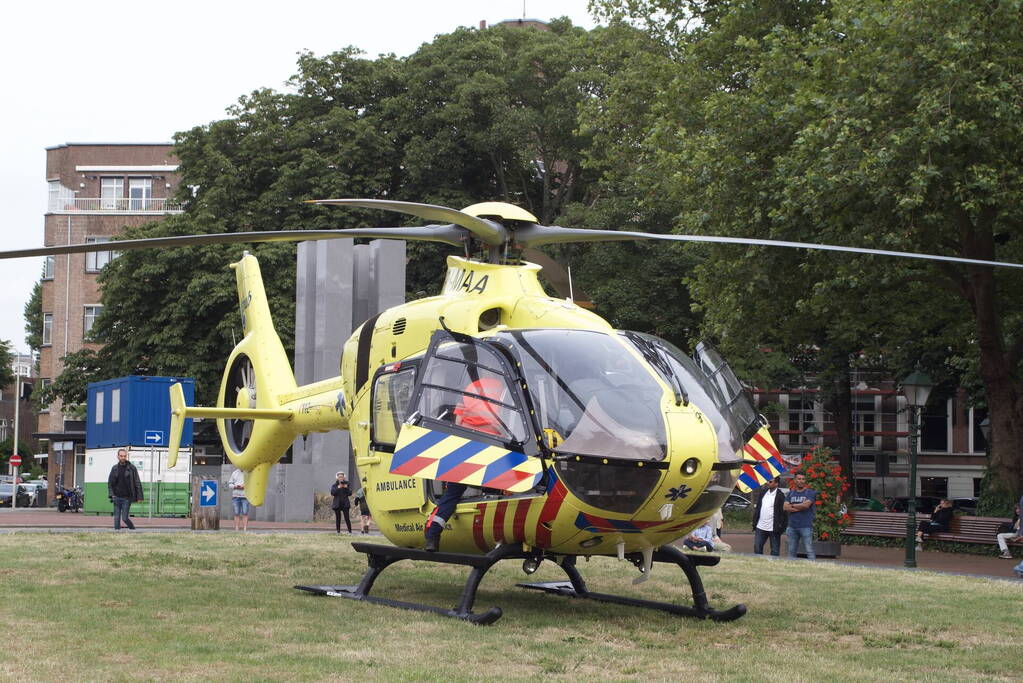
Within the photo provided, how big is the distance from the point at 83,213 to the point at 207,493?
39.2 metres

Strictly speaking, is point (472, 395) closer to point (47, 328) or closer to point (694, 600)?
point (694, 600)

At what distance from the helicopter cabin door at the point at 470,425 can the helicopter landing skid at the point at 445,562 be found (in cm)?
57

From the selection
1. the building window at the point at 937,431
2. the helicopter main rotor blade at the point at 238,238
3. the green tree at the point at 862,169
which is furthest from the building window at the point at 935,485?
the helicopter main rotor blade at the point at 238,238

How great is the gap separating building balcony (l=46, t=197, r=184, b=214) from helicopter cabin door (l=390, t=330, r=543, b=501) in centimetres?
5413

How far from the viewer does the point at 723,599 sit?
13.4 meters

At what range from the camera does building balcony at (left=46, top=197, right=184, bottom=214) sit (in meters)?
62.6

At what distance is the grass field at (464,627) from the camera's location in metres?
8.96

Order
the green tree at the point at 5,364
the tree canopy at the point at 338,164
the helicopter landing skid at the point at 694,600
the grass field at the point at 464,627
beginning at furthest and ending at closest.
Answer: the green tree at the point at 5,364
the tree canopy at the point at 338,164
the helicopter landing skid at the point at 694,600
the grass field at the point at 464,627

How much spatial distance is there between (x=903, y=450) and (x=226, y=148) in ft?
129

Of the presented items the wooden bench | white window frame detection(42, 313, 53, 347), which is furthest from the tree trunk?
white window frame detection(42, 313, 53, 347)

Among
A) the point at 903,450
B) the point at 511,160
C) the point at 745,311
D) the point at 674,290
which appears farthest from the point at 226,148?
the point at 903,450

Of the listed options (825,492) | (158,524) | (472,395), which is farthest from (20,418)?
(472,395)

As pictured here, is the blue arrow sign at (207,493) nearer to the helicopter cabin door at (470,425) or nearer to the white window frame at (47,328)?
the helicopter cabin door at (470,425)

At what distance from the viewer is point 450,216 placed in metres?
11.8
